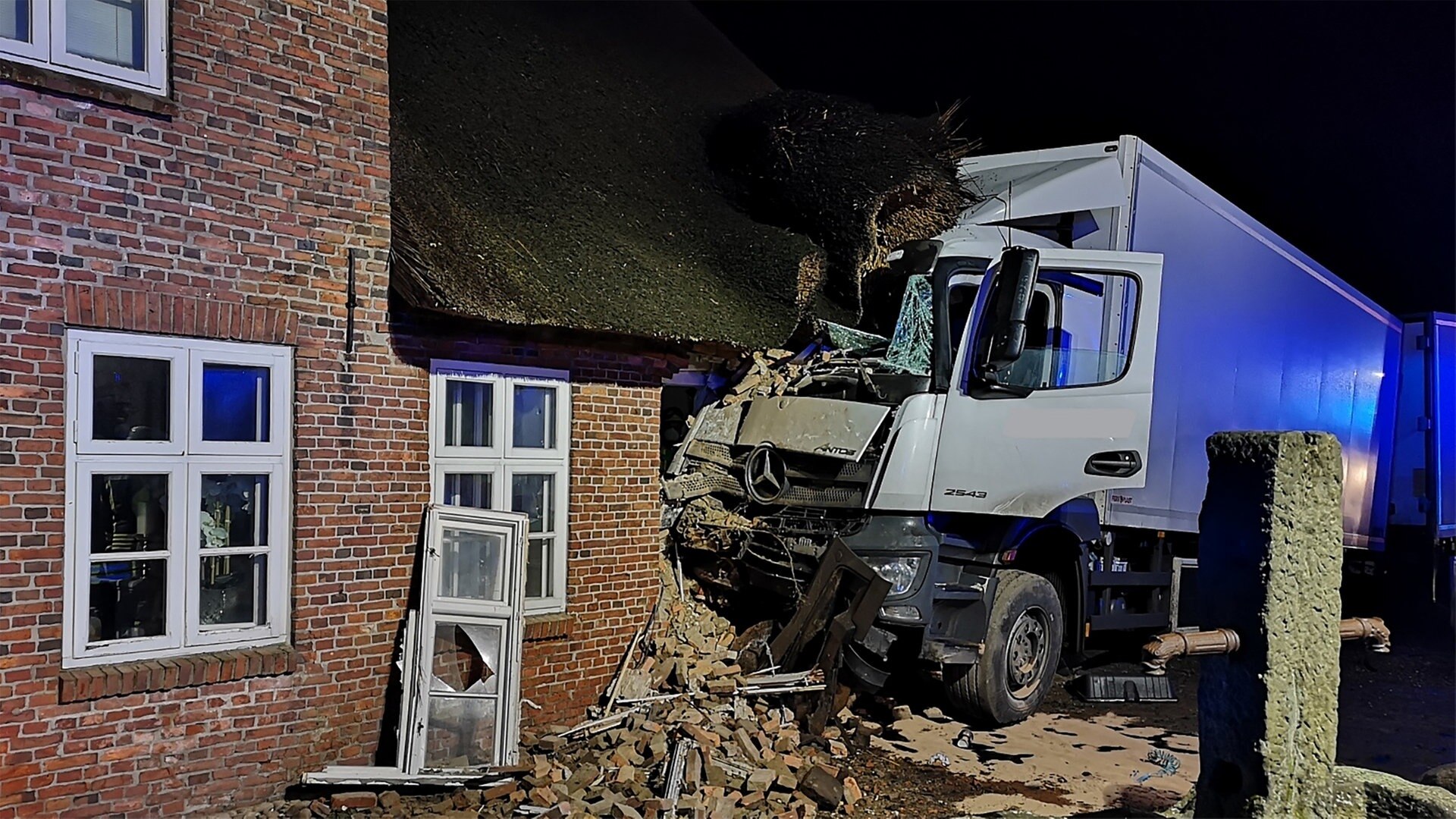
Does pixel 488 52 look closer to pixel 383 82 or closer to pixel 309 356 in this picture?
pixel 383 82

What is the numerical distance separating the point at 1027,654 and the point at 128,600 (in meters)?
6.11

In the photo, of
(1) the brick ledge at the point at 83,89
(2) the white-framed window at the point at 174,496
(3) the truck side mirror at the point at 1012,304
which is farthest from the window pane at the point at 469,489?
(3) the truck side mirror at the point at 1012,304

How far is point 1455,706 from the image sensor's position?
986 cm

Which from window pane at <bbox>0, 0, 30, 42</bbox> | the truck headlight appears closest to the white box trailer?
the truck headlight

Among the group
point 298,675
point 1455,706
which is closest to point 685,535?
point 298,675

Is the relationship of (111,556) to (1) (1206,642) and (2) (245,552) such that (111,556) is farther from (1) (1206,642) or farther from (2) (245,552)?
(1) (1206,642)

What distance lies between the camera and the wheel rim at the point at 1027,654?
7.91 metres

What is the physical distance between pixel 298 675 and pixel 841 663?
140 inches

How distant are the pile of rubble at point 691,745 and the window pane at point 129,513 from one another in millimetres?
2326

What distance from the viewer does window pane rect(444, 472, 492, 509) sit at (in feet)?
22.1

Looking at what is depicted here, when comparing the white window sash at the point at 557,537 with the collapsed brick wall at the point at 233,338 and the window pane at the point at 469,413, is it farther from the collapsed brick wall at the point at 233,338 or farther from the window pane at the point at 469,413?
the window pane at the point at 469,413

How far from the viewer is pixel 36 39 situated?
5113mm

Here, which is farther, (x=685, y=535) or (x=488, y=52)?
(x=488, y=52)

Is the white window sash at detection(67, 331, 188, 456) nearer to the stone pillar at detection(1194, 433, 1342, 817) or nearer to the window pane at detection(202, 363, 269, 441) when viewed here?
the window pane at detection(202, 363, 269, 441)
